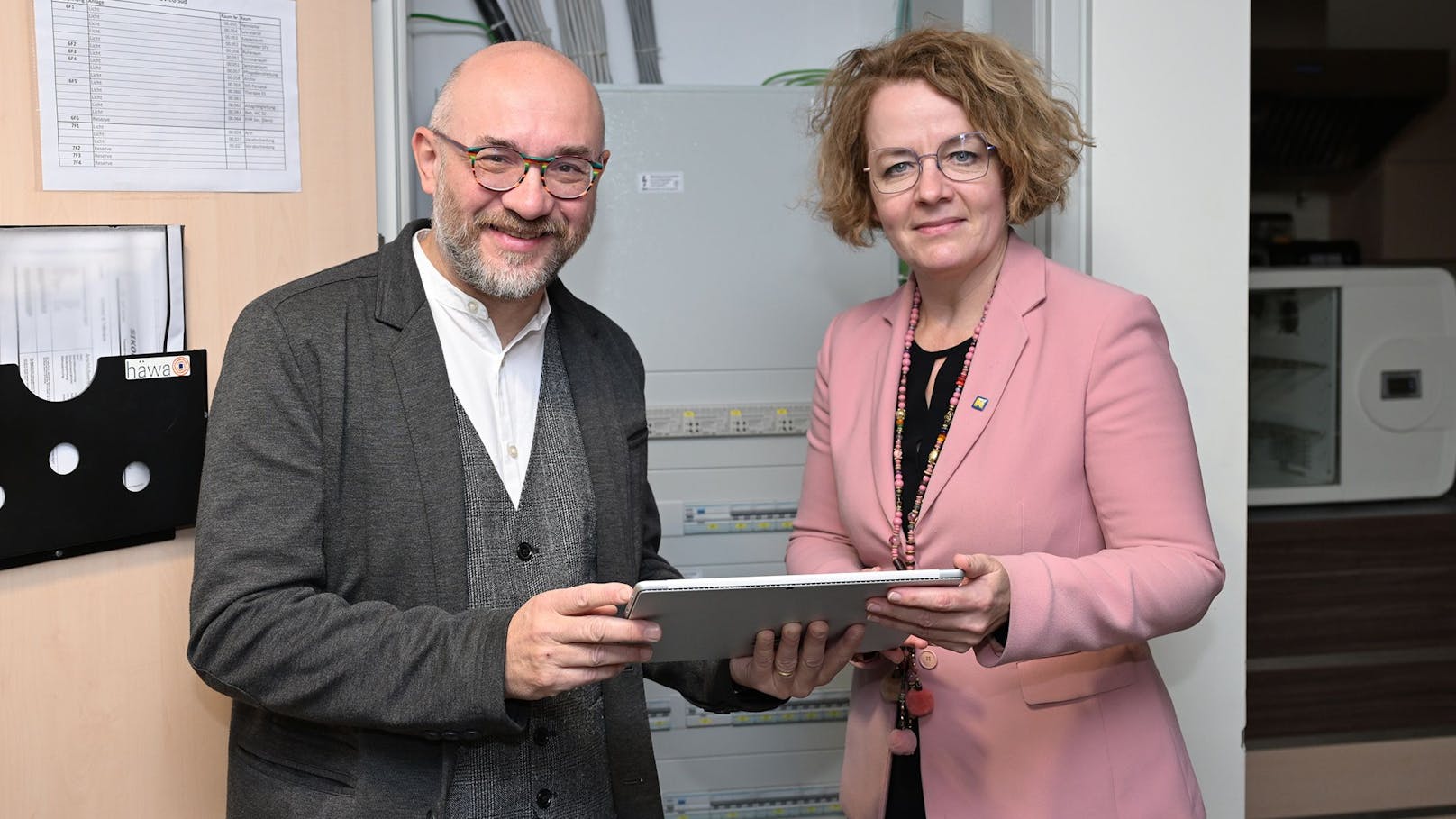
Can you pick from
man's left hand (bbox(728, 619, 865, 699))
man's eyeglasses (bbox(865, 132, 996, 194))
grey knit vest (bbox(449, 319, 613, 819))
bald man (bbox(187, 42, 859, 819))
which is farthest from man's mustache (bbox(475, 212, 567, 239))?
man's left hand (bbox(728, 619, 865, 699))

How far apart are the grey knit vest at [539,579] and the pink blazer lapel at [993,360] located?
473 mm

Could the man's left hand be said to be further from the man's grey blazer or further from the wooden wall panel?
the wooden wall panel

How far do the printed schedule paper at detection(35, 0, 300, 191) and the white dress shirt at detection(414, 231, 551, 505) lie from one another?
1.31 feet

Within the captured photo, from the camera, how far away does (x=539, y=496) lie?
151 centimetres

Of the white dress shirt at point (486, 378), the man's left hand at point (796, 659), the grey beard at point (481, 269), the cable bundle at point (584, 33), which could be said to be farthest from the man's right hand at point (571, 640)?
the cable bundle at point (584, 33)

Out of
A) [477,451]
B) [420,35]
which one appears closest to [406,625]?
[477,451]

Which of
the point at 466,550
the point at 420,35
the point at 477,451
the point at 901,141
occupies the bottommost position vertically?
the point at 466,550

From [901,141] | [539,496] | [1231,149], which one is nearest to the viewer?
[539,496]

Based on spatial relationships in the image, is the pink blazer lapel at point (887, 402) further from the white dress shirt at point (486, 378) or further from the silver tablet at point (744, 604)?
the white dress shirt at point (486, 378)

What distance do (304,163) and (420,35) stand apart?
1063 mm

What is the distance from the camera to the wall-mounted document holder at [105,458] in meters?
1.53

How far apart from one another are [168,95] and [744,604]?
118 centimetres

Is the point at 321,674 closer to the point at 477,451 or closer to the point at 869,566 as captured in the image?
the point at 477,451

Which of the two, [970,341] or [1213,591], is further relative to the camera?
[970,341]
